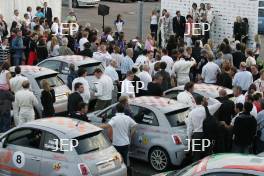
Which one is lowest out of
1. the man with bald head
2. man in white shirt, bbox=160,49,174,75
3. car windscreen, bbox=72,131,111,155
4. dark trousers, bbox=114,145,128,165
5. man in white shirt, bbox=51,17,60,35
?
dark trousers, bbox=114,145,128,165

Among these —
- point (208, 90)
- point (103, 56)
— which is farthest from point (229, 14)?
point (208, 90)

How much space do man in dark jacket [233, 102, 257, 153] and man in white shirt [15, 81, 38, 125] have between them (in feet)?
16.3

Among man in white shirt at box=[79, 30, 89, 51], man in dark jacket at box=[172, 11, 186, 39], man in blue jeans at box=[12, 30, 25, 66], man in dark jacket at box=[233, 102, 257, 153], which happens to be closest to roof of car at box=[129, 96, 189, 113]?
man in dark jacket at box=[233, 102, 257, 153]

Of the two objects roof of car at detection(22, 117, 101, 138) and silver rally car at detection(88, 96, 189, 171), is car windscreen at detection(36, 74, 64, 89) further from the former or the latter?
roof of car at detection(22, 117, 101, 138)

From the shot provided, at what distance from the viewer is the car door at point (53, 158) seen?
37.7 feet

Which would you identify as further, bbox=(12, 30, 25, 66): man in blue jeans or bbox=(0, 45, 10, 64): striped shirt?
bbox=(12, 30, 25, 66): man in blue jeans

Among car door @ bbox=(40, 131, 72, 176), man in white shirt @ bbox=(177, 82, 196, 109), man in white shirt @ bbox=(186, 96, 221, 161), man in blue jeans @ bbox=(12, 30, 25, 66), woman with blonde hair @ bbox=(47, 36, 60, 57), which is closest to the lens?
car door @ bbox=(40, 131, 72, 176)

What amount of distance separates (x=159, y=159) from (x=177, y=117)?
40.6 inches

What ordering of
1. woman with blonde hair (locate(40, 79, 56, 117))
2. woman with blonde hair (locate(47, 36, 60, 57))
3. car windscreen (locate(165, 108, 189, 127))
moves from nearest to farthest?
car windscreen (locate(165, 108, 189, 127)), woman with blonde hair (locate(40, 79, 56, 117)), woman with blonde hair (locate(47, 36, 60, 57))

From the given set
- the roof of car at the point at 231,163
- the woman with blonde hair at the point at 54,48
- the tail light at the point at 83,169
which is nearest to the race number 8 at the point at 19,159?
the tail light at the point at 83,169

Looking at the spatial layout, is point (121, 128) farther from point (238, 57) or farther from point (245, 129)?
point (238, 57)

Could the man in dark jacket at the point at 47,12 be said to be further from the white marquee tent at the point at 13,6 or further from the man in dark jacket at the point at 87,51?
the man in dark jacket at the point at 87,51

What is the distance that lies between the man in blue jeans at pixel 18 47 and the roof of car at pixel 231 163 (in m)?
13.2

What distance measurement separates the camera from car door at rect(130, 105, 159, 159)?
13.8 meters
